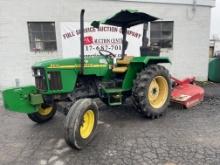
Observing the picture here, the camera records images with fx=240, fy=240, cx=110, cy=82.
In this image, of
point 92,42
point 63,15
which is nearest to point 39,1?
point 63,15

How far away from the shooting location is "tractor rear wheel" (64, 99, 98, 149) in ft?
11.0

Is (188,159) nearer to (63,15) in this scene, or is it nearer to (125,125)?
(125,125)

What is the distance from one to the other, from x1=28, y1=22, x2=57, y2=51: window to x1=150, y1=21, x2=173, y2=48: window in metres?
3.52

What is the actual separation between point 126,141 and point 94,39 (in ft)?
17.0

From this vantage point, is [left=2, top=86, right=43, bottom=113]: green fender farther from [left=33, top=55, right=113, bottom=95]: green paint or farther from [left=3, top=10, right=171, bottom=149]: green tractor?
[left=33, top=55, right=113, bottom=95]: green paint

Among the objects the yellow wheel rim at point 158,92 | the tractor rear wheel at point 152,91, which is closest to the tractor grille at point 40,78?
the tractor rear wheel at point 152,91

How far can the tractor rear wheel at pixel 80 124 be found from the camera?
3.36 m

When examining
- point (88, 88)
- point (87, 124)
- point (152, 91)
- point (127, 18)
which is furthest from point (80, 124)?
point (127, 18)

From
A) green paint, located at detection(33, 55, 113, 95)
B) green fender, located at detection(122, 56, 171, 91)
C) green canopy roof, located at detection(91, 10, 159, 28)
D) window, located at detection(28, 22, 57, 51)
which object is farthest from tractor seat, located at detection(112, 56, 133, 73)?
window, located at detection(28, 22, 57, 51)

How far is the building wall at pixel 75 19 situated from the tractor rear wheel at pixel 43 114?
145 inches

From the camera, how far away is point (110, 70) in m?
4.87

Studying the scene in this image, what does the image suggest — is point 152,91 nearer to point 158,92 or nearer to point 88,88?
point 158,92

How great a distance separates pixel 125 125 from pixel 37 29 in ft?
16.6

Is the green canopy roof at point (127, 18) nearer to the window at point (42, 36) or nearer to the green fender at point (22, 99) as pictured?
the green fender at point (22, 99)
